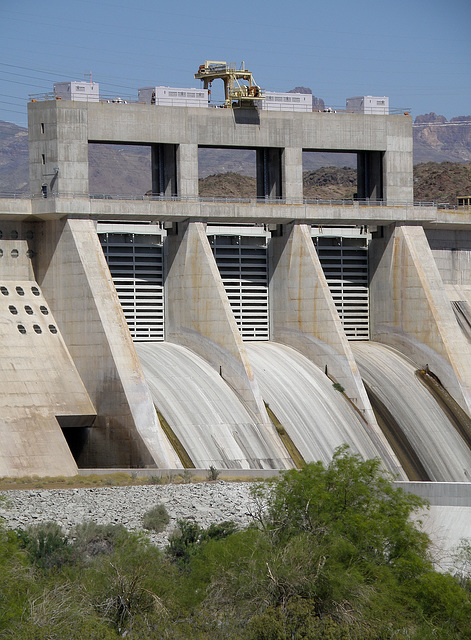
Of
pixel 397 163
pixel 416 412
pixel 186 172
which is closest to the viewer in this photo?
pixel 186 172

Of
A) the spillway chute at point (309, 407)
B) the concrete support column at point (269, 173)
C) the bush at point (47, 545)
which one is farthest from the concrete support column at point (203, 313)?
the bush at point (47, 545)

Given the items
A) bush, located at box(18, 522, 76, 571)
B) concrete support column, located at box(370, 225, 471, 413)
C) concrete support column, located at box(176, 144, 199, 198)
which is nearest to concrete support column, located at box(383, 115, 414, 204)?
concrete support column, located at box(370, 225, 471, 413)

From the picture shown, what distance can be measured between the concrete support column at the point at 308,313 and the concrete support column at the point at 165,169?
4.85 m

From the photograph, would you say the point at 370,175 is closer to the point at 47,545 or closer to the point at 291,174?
the point at 291,174

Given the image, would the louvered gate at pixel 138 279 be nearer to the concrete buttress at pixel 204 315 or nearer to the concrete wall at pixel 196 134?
the concrete buttress at pixel 204 315

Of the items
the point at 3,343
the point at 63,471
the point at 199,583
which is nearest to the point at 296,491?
the point at 199,583

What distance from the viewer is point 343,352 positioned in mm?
52750

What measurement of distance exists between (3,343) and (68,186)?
6.77 m

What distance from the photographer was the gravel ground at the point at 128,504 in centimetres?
3425

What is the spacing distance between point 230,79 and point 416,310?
1212 cm

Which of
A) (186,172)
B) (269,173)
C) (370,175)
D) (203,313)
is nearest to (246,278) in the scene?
(269,173)

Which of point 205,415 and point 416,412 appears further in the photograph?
point 416,412

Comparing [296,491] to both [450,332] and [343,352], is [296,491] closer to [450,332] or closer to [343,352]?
[343,352]

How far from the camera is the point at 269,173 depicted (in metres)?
56.5
